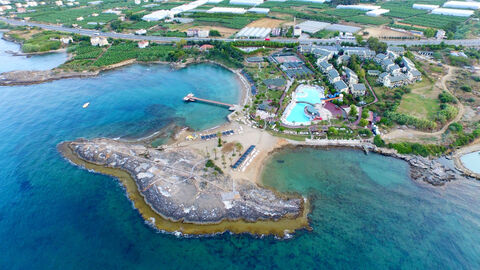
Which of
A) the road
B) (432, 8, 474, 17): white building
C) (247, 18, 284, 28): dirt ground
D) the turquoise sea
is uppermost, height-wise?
(432, 8, 474, 17): white building

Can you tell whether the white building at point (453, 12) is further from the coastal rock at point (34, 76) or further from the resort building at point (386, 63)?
the coastal rock at point (34, 76)

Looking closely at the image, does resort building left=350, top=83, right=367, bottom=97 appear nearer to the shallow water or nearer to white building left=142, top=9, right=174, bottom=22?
the shallow water

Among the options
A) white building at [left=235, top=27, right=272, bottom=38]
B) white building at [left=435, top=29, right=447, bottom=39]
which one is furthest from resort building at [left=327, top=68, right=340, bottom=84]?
white building at [left=435, top=29, right=447, bottom=39]

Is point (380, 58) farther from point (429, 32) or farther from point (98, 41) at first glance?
point (98, 41)

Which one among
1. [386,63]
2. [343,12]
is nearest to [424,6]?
[343,12]

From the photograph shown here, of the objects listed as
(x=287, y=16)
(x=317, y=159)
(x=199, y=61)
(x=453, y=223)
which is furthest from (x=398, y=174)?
(x=287, y=16)

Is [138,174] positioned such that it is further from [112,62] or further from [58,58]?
[58,58]
